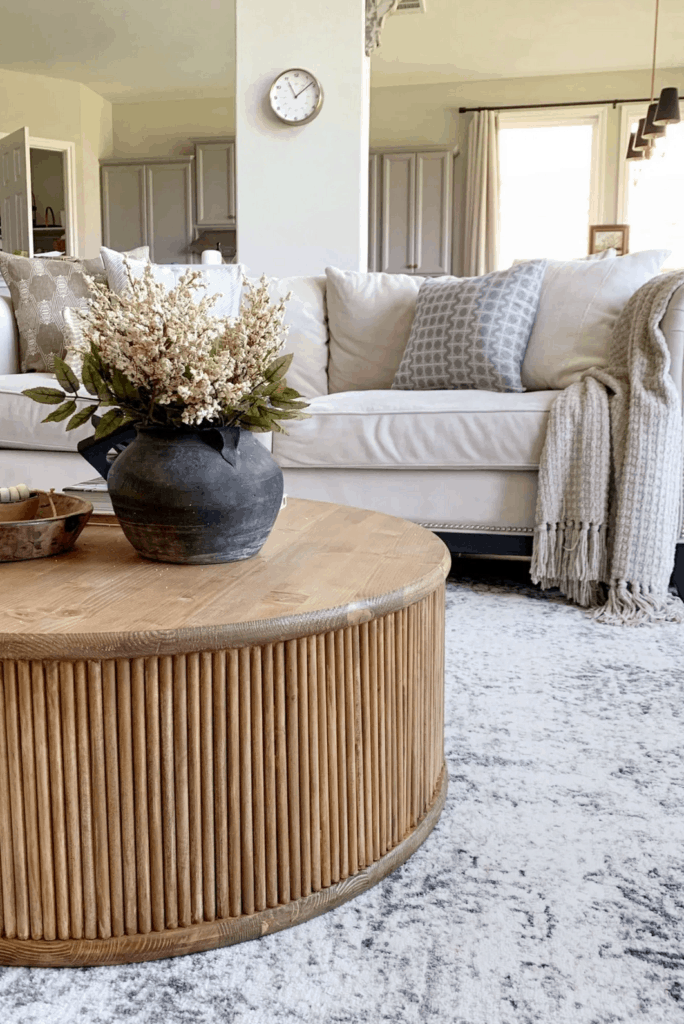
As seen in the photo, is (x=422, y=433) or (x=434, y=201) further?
(x=434, y=201)

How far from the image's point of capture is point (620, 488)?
2.28m

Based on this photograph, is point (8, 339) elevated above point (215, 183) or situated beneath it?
situated beneath

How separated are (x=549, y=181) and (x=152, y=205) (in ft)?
12.1

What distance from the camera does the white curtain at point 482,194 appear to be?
25.7 feet

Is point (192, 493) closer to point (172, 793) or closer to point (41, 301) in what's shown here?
point (172, 793)

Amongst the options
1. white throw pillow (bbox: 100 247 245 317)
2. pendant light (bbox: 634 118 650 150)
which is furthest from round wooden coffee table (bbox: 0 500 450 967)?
pendant light (bbox: 634 118 650 150)

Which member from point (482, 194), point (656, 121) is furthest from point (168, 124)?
point (656, 121)

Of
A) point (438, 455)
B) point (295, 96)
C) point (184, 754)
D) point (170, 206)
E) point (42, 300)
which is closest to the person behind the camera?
point (184, 754)

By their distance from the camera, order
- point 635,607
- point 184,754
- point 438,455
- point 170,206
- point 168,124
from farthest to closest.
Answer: point 168,124 < point 170,206 < point 438,455 < point 635,607 < point 184,754

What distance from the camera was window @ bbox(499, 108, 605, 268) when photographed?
7.82 m

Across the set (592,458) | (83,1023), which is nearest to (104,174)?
(592,458)

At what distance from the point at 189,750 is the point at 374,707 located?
0.22m

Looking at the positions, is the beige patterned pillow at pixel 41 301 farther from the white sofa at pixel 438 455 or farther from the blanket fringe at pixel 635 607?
the blanket fringe at pixel 635 607

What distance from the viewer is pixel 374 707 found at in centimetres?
101
